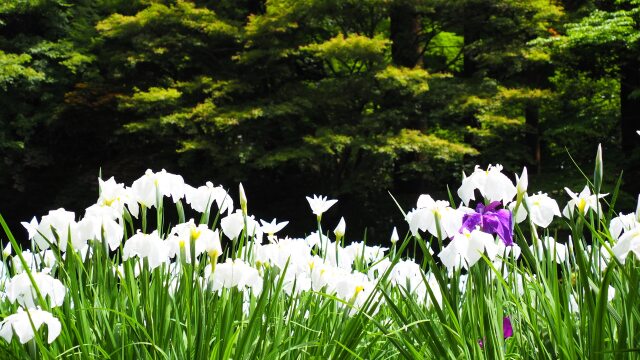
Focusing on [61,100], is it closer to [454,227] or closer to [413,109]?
[413,109]

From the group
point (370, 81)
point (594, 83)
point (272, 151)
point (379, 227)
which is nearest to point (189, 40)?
point (272, 151)

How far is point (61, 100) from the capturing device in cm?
1255

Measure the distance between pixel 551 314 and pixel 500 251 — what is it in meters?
0.30

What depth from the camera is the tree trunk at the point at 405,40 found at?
36.6ft

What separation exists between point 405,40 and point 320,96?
1.94 meters

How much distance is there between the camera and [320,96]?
10.2 metres

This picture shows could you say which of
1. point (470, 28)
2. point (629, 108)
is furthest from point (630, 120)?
point (470, 28)

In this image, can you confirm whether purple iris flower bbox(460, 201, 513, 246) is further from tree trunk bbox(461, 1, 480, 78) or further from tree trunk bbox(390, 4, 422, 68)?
tree trunk bbox(390, 4, 422, 68)

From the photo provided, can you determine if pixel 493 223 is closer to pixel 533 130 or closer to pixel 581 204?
pixel 581 204

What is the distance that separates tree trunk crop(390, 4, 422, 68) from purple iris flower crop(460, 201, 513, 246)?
32.2 feet

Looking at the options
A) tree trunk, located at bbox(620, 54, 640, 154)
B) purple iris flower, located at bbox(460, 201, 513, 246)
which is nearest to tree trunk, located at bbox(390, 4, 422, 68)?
tree trunk, located at bbox(620, 54, 640, 154)

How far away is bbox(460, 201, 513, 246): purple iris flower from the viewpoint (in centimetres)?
145

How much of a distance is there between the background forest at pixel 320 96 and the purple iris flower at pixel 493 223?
24.3 feet

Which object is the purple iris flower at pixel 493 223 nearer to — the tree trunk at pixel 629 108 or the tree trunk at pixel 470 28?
the tree trunk at pixel 470 28
